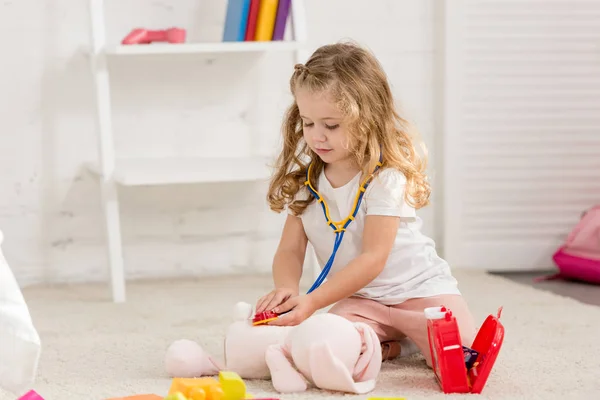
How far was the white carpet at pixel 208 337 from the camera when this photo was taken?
1.21 metres

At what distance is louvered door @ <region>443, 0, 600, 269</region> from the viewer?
2328 millimetres

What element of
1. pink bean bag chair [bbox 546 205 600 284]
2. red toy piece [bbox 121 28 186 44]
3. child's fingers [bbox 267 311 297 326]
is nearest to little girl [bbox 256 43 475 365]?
child's fingers [bbox 267 311 297 326]

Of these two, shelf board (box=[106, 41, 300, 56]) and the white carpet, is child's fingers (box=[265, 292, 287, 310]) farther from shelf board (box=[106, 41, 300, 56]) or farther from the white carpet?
shelf board (box=[106, 41, 300, 56])

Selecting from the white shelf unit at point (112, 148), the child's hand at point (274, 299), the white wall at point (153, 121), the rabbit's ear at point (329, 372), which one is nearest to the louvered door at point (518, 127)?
the white wall at point (153, 121)

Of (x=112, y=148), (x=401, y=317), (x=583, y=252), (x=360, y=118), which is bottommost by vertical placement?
(x=583, y=252)

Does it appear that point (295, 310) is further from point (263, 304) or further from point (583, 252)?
point (583, 252)

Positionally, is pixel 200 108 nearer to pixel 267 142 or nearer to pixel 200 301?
pixel 267 142

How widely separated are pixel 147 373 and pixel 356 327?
1.07 ft

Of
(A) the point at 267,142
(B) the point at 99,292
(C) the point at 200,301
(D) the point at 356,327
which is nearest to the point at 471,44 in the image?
(A) the point at 267,142

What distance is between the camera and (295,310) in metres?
1.26

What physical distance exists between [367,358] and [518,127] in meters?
1.32

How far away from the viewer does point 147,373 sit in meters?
1.31

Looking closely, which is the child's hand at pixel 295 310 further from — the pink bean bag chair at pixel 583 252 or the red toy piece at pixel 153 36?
the pink bean bag chair at pixel 583 252

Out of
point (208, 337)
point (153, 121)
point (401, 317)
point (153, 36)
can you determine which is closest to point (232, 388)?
point (401, 317)
